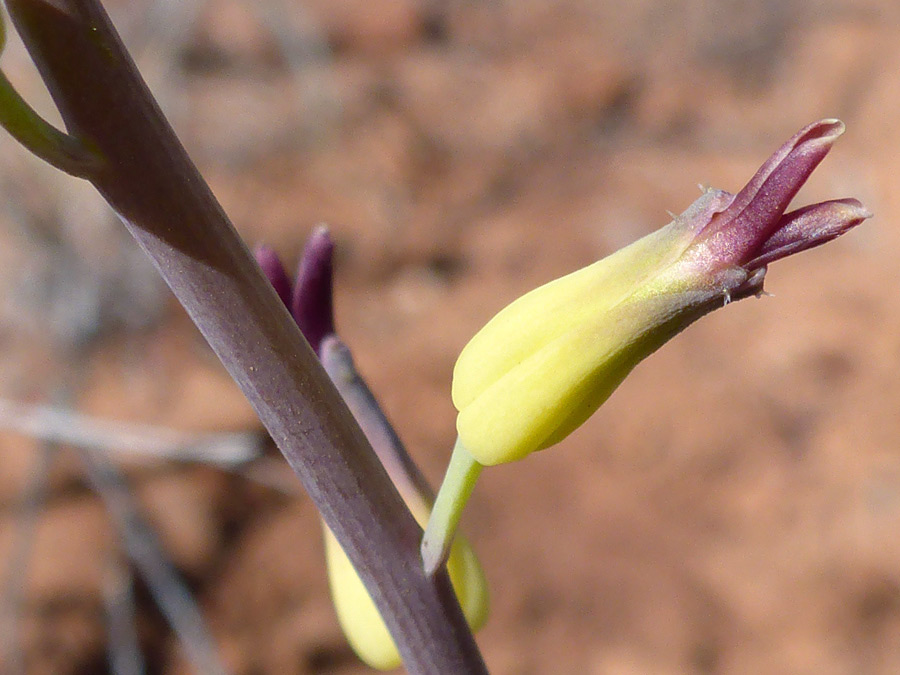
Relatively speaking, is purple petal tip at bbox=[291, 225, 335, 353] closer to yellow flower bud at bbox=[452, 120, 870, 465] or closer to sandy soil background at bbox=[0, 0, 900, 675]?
yellow flower bud at bbox=[452, 120, 870, 465]

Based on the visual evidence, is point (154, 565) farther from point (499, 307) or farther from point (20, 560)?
point (499, 307)

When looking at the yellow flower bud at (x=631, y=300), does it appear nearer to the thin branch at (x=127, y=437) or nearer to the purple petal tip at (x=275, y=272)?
the purple petal tip at (x=275, y=272)

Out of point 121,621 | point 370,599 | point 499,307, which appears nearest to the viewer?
point 370,599

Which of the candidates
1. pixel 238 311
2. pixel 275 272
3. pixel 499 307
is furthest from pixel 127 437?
pixel 238 311

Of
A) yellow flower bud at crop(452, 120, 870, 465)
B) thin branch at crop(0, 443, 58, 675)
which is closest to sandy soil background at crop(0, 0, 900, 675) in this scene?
thin branch at crop(0, 443, 58, 675)

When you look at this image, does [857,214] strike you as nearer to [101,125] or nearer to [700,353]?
[101,125]

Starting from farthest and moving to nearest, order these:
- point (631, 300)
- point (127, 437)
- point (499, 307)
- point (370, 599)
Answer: point (499, 307) → point (127, 437) → point (370, 599) → point (631, 300)
